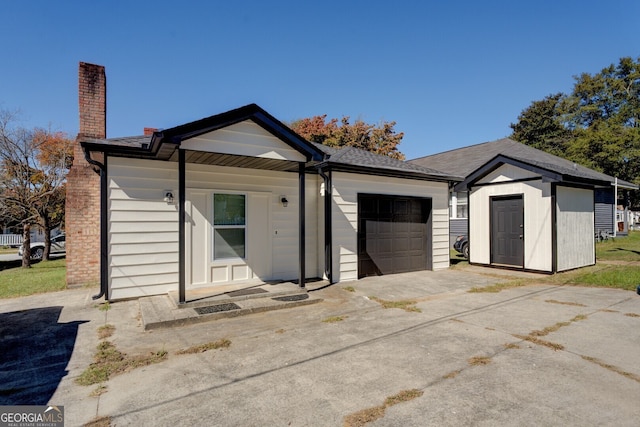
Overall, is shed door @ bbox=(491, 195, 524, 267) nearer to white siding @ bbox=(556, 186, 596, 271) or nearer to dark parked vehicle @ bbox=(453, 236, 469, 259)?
white siding @ bbox=(556, 186, 596, 271)

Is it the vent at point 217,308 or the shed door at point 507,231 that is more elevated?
the shed door at point 507,231

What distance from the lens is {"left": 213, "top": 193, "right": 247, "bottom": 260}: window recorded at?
22.8ft

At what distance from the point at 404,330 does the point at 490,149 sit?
16236 mm

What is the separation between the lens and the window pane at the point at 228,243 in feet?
22.8

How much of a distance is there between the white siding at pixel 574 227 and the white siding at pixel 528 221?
363 mm

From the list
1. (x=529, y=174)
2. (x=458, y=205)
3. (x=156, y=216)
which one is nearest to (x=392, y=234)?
(x=529, y=174)

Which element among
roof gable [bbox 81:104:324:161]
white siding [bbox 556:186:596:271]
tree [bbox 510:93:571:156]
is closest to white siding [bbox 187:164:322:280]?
roof gable [bbox 81:104:324:161]

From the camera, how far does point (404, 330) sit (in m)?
4.61

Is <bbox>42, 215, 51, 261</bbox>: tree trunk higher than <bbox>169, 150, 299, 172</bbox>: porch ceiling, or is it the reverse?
<bbox>169, 150, 299, 172</bbox>: porch ceiling

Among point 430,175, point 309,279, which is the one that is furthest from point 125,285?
point 430,175

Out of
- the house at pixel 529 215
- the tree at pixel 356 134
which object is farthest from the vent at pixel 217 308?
the tree at pixel 356 134

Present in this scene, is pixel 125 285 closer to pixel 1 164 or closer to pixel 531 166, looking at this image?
pixel 531 166

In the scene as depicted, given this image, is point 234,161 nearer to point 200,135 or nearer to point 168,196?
point 200,135

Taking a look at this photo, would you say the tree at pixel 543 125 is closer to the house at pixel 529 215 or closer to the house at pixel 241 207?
the house at pixel 529 215
